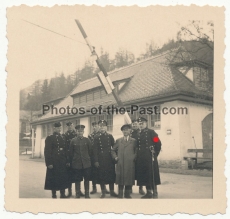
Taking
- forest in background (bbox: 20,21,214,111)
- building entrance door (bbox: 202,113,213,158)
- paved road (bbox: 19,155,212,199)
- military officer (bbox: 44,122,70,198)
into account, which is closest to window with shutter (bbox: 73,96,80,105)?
forest in background (bbox: 20,21,214,111)

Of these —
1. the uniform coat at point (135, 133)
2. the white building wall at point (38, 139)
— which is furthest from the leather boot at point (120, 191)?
the white building wall at point (38, 139)

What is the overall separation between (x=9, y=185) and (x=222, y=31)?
4994mm

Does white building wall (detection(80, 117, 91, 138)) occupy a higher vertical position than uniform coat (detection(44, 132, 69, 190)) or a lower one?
higher

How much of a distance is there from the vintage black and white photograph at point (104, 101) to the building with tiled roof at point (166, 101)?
0.07 ft

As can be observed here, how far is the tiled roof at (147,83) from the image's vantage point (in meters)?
6.26

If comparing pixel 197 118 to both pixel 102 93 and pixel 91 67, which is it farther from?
pixel 91 67

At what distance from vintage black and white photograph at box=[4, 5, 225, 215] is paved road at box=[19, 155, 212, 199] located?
18 mm

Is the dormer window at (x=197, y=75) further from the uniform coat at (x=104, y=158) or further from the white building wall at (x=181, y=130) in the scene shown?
the uniform coat at (x=104, y=158)

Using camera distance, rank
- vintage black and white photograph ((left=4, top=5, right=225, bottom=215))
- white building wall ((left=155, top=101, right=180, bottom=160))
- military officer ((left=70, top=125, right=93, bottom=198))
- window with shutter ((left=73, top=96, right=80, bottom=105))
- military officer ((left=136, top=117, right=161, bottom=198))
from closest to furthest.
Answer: military officer ((left=136, top=117, right=161, bottom=198)), military officer ((left=70, top=125, right=93, bottom=198)), vintage black and white photograph ((left=4, top=5, right=225, bottom=215)), white building wall ((left=155, top=101, right=180, bottom=160)), window with shutter ((left=73, top=96, right=80, bottom=105))

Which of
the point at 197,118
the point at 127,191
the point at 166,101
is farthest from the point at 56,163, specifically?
the point at 197,118

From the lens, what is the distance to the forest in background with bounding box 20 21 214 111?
19.5 ft

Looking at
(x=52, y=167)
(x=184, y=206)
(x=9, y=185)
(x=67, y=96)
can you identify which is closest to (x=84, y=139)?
(x=52, y=167)

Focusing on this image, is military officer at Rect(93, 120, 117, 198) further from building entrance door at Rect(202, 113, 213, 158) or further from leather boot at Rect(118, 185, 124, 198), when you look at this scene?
building entrance door at Rect(202, 113, 213, 158)

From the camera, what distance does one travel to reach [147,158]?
5.24 metres
